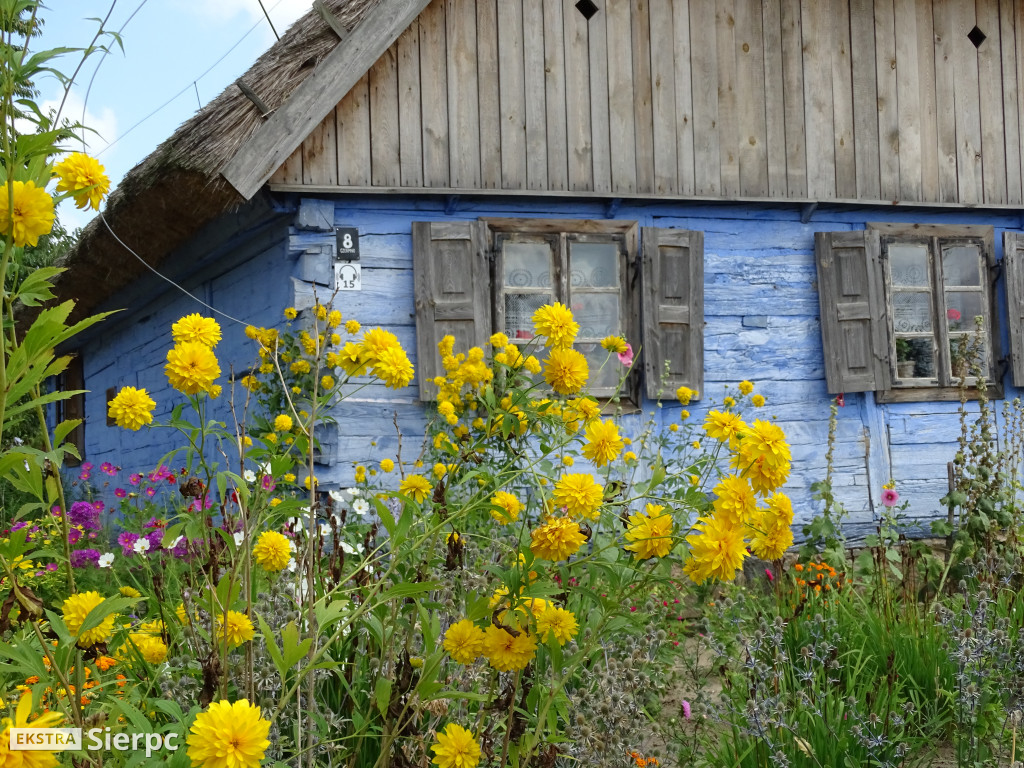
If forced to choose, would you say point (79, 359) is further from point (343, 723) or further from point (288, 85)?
point (343, 723)

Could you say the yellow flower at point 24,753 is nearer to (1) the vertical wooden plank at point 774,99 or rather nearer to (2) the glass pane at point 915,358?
(1) the vertical wooden plank at point 774,99

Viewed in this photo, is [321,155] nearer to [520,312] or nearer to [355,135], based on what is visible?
[355,135]

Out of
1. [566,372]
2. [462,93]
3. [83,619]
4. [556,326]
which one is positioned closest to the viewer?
[83,619]

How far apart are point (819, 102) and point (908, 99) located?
2.42 ft

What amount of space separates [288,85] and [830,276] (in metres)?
3.72

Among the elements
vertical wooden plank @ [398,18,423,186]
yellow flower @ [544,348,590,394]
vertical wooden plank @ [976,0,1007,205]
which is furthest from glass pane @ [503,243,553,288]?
yellow flower @ [544,348,590,394]

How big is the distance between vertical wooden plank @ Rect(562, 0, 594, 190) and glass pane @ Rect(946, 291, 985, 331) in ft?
9.43

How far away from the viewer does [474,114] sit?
19.9ft

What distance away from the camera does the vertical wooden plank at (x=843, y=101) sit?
673 centimetres

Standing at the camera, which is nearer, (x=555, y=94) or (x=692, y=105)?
(x=555, y=94)

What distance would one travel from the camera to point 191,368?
156 centimetres

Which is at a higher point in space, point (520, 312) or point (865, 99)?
point (865, 99)

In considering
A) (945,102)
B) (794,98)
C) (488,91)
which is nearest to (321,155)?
(488,91)

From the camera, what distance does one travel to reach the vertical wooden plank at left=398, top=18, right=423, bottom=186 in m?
5.90
